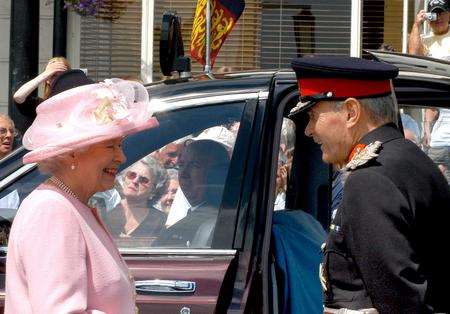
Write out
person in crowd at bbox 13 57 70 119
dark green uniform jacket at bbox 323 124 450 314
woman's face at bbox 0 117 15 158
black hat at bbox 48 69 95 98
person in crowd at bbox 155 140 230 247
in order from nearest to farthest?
dark green uniform jacket at bbox 323 124 450 314, black hat at bbox 48 69 95 98, person in crowd at bbox 155 140 230 247, woman's face at bbox 0 117 15 158, person in crowd at bbox 13 57 70 119

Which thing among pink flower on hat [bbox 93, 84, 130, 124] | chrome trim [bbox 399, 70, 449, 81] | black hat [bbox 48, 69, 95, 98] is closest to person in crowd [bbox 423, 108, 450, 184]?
chrome trim [bbox 399, 70, 449, 81]

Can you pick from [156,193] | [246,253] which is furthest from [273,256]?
[156,193]

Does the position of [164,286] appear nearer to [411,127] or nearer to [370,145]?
[411,127]

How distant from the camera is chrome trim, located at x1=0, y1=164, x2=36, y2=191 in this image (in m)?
4.45

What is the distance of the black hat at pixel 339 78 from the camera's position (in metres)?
3.42

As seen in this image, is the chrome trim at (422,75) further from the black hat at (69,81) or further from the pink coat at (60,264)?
the pink coat at (60,264)

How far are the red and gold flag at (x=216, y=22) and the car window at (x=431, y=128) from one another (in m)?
3.32

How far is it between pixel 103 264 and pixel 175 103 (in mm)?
1479

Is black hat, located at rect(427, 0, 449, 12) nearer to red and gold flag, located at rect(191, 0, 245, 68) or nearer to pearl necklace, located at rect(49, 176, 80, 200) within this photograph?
red and gold flag, located at rect(191, 0, 245, 68)

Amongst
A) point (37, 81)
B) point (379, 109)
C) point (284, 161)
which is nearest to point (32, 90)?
point (37, 81)

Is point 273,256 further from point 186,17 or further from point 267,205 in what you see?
point 186,17

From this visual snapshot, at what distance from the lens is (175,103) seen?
4527 mm

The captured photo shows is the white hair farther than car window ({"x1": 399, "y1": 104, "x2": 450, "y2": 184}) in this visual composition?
No

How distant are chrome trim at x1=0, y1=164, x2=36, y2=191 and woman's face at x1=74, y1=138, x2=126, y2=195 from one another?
1169mm
